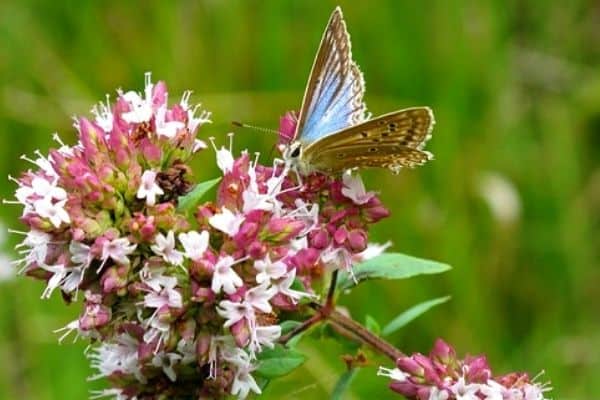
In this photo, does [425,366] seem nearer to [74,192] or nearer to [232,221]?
[232,221]

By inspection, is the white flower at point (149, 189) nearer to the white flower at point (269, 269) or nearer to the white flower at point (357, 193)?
the white flower at point (269, 269)

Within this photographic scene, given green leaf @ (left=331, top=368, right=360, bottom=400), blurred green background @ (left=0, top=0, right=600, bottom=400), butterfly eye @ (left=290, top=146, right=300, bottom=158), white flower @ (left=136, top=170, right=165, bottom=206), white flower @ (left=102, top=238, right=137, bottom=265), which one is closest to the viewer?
white flower @ (left=102, top=238, right=137, bottom=265)

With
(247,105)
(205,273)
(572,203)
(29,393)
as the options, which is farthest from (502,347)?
(205,273)

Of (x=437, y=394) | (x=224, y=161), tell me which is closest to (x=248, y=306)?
(x=224, y=161)

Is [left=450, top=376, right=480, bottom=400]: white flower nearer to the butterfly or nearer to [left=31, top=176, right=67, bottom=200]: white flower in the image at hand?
the butterfly

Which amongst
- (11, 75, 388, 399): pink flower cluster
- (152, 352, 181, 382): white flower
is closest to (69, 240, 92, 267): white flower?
(11, 75, 388, 399): pink flower cluster

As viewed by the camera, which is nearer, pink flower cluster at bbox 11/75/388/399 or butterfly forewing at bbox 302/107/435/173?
pink flower cluster at bbox 11/75/388/399
